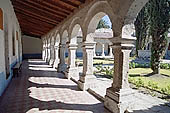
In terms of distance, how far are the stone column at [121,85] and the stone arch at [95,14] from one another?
2.90ft

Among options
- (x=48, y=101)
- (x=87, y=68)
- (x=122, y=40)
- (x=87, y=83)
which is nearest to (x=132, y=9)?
(x=122, y=40)

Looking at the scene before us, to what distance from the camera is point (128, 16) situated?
110 inches

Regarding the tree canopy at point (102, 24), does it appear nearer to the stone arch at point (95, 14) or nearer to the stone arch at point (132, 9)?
the stone arch at point (95, 14)

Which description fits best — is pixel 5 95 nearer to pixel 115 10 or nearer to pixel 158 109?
pixel 115 10

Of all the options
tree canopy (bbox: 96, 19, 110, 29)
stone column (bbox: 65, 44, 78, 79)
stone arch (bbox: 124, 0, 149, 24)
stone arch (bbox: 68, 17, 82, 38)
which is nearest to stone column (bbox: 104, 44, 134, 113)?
stone arch (bbox: 124, 0, 149, 24)

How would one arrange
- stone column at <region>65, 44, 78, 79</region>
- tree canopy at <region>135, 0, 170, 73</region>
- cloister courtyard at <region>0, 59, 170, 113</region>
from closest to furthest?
cloister courtyard at <region>0, 59, 170, 113</region>, stone column at <region>65, 44, 78, 79</region>, tree canopy at <region>135, 0, 170, 73</region>

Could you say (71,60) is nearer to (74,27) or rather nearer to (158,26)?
(74,27)

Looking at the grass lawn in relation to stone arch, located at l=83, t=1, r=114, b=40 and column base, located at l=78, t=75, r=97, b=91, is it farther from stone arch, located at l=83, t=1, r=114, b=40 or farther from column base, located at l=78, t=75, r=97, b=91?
stone arch, located at l=83, t=1, r=114, b=40

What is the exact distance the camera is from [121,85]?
3025 millimetres

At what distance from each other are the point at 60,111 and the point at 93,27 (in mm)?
2894

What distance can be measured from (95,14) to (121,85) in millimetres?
2266

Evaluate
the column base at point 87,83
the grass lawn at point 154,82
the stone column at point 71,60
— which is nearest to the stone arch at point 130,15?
the column base at point 87,83

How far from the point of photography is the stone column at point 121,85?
2934 millimetres

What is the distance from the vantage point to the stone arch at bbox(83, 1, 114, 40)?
11.0ft
